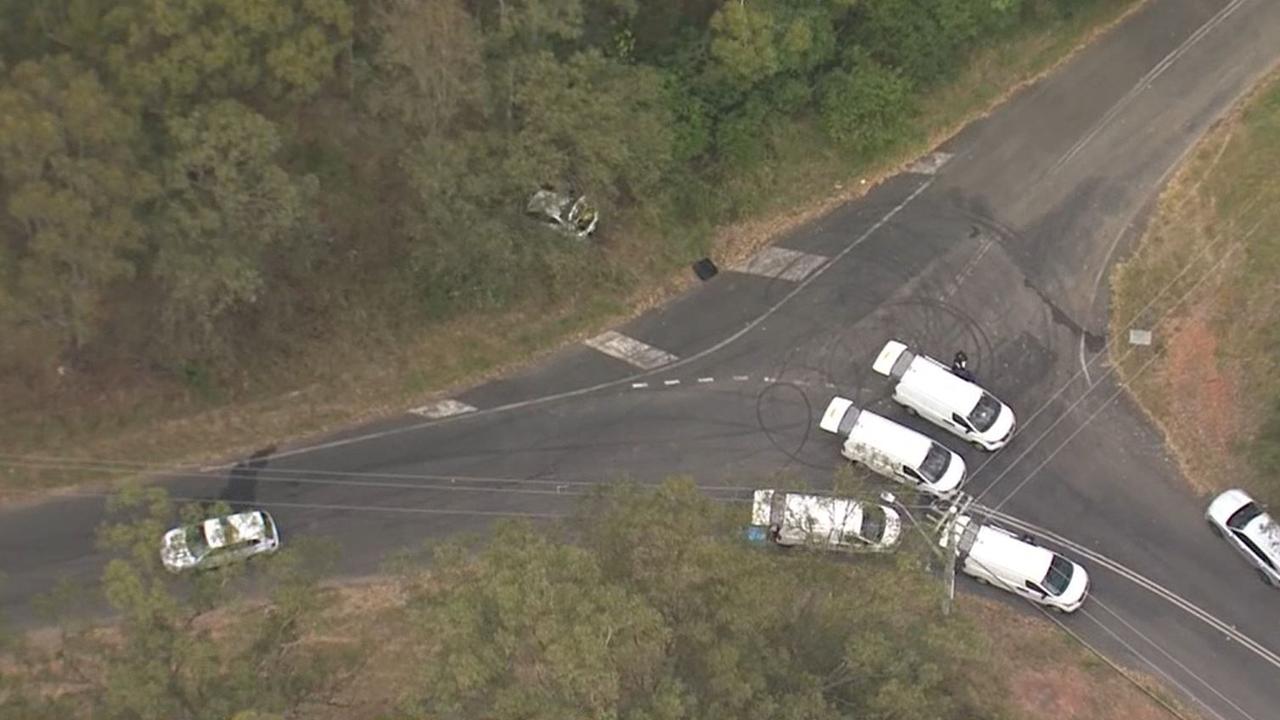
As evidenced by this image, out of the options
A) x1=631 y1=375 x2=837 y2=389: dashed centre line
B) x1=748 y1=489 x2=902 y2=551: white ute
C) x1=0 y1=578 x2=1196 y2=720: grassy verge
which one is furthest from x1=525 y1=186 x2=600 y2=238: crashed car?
x1=0 y1=578 x2=1196 y2=720: grassy verge

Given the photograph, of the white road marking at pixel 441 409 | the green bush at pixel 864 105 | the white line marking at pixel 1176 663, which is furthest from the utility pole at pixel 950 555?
the white road marking at pixel 441 409

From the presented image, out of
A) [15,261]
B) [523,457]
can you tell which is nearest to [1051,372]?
[523,457]

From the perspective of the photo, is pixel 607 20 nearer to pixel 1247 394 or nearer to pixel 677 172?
pixel 677 172

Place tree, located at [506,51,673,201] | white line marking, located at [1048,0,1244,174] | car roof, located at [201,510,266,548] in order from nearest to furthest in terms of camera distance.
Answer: car roof, located at [201,510,266,548]
tree, located at [506,51,673,201]
white line marking, located at [1048,0,1244,174]

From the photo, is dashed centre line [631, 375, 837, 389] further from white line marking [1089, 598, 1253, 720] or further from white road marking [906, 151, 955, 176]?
white line marking [1089, 598, 1253, 720]

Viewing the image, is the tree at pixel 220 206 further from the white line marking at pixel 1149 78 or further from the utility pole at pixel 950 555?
the white line marking at pixel 1149 78

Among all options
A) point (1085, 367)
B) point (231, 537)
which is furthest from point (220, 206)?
point (1085, 367)

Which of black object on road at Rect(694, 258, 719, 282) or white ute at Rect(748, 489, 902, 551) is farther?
black object on road at Rect(694, 258, 719, 282)

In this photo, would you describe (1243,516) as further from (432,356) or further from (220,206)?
(220,206)
